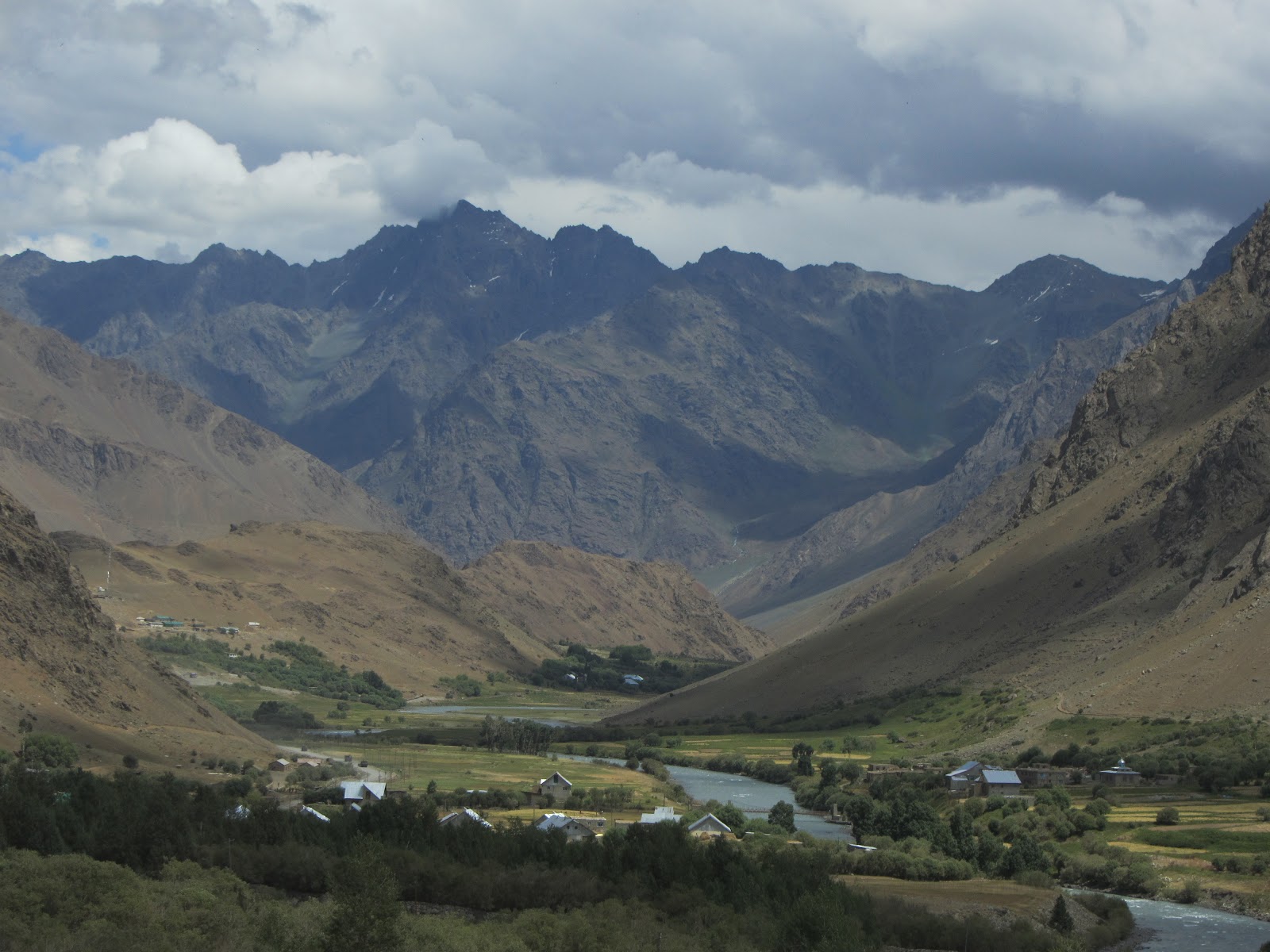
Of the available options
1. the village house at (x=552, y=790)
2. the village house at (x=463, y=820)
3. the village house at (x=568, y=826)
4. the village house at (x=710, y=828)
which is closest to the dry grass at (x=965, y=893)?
the village house at (x=710, y=828)

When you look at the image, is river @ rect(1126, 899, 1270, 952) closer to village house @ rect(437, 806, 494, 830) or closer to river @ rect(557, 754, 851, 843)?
river @ rect(557, 754, 851, 843)

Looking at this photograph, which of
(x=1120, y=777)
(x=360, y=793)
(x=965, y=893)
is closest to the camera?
(x=965, y=893)

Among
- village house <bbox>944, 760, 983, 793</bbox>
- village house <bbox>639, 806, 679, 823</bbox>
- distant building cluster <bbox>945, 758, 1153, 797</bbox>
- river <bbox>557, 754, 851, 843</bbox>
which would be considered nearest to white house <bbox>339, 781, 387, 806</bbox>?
village house <bbox>639, 806, 679, 823</bbox>

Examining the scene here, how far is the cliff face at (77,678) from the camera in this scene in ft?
515

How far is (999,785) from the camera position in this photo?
477 ft

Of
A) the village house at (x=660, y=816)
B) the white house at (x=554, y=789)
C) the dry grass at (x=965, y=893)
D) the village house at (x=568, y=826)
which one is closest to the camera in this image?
the dry grass at (x=965, y=893)

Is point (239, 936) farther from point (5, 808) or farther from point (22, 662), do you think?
point (22, 662)

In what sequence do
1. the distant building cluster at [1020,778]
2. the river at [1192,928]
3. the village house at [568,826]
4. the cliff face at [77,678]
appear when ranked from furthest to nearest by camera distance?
the cliff face at [77,678] → the distant building cluster at [1020,778] → the village house at [568,826] → the river at [1192,928]

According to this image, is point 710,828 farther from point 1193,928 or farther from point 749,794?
point 749,794

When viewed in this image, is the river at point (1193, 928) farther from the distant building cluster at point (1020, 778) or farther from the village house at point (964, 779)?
the village house at point (964, 779)

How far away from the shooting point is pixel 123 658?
17950 centimetres

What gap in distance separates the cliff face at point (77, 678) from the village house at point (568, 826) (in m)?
41.3

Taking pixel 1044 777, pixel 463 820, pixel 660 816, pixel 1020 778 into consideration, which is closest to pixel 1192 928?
pixel 660 816

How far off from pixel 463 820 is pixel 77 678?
59865mm
